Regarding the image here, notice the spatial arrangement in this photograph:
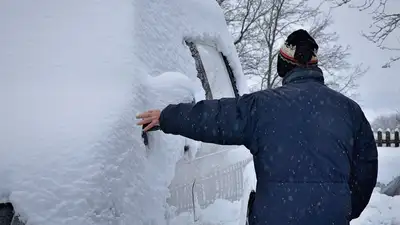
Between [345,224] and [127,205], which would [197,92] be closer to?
[127,205]

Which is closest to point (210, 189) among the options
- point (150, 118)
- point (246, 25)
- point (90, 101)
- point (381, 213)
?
point (150, 118)

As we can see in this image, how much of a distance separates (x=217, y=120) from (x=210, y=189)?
3.36 ft

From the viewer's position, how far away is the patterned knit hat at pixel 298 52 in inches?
90.0

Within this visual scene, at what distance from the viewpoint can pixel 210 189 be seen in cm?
306

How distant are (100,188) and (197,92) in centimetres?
105

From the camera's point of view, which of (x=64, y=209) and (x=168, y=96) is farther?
(x=168, y=96)

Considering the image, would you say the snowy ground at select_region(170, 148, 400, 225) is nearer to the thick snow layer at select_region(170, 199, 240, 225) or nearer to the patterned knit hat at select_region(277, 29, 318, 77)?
the thick snow layer at select_region(170, 199, 240, 225)

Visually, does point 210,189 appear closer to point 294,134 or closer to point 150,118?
point 150,118

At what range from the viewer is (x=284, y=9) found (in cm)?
2491

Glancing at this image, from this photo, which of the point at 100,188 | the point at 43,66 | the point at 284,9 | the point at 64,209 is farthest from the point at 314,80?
the point at 284,9

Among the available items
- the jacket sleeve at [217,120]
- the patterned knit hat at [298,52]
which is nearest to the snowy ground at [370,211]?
the jacket sleeve at [217,120]

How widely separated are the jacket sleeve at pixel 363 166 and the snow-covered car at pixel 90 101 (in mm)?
923

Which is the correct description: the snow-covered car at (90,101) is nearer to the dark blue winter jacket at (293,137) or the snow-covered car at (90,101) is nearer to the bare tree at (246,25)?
the dark blue winter jacket at (293,137)

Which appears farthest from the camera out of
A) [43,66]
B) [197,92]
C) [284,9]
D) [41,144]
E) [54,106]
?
[284,9]
